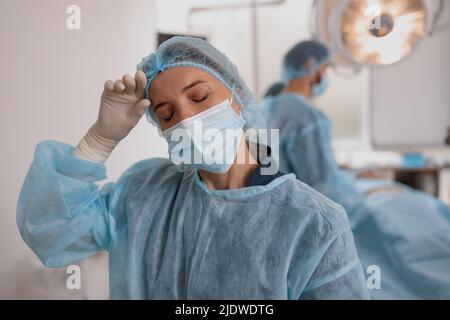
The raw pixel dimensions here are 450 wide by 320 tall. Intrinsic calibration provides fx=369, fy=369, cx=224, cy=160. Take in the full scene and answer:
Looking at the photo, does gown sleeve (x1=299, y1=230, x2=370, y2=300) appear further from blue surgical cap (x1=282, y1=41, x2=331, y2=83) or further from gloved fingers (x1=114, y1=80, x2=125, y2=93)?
blue surgical cap (x1=282, y1=41, x2=331, y2=83)

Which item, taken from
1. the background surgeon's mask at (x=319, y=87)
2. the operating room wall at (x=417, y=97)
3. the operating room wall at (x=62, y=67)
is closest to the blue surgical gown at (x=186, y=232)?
the operating room wall at (x=62, y=67)

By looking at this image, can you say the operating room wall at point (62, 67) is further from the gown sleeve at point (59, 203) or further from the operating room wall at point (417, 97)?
the operating room wall at point (417, 97)

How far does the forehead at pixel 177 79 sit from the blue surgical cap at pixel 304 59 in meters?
0.86

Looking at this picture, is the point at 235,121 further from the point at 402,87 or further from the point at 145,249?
the point at 402,87

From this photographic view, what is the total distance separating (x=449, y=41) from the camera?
51.9 inches

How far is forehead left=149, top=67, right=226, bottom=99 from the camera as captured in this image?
0.74 meters

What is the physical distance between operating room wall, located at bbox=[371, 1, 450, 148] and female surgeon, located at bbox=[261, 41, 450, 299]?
299mm

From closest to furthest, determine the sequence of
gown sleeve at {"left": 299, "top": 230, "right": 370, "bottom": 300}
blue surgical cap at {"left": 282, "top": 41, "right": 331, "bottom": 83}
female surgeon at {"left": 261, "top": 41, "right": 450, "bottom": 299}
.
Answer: gown sleeve at {"left": 299, "top": 230, "right": 370, "bottom": 300} → female surgeon at {"left": 261, "top": 41, "right": 450, "bottom": 299} → blue surgical cap at {"left": 282, "top": 41, "right": 331, "bottom": 83}

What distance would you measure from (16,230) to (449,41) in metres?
1.52

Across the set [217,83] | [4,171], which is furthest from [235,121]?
[4,171]

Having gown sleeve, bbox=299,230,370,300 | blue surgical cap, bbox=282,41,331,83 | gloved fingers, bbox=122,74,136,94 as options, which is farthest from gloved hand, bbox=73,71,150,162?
blue surgical cap, bbox=282,41,331,83

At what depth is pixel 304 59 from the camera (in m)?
1.55

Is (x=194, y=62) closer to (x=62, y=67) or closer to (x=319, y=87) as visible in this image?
(x=62, y=67)

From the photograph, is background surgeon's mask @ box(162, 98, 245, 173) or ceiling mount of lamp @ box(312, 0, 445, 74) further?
ceiling mount of lamp @ box(312, 0, 445, 74)
